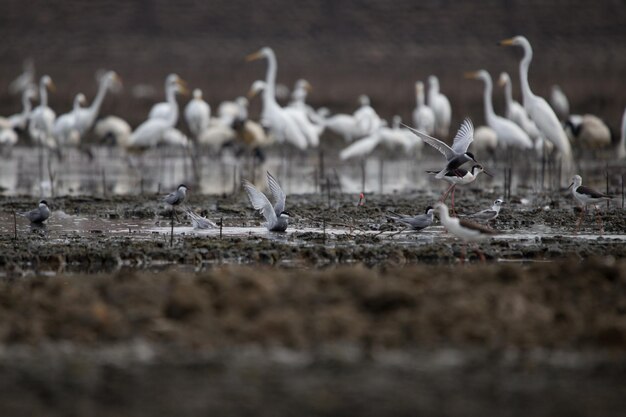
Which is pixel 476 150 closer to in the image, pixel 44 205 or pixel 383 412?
pixel 44 205

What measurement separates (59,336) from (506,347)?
304cm

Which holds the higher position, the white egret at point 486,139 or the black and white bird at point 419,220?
the white egret at point 486,139

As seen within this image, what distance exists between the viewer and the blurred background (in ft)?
191

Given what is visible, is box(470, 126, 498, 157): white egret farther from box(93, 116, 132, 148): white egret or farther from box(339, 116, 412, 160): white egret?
box(93, 116, 132, 148): white egret

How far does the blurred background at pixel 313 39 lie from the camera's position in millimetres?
58219

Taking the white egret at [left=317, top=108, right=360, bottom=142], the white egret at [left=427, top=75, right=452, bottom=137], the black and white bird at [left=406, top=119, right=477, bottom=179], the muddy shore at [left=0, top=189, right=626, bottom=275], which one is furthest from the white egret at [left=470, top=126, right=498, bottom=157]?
the black and white bird at [left=406, top=119, right=477, bottom=179]

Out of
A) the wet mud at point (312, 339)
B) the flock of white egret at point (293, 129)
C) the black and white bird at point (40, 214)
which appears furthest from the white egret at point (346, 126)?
the wet mud at point (312, 339)

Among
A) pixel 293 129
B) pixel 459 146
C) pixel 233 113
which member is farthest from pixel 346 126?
pixel 459 146

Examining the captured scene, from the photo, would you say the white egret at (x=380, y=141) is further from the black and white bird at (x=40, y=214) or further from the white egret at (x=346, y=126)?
the black and white bird at (x=40, y=214)

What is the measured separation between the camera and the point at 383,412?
5992mm

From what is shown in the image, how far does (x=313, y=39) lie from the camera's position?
63594 mm

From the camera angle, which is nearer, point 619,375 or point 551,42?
point 619,375

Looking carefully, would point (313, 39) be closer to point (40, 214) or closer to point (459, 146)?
point (459, 146)

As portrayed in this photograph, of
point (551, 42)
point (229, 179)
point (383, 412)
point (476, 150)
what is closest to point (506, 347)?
point (383, 412)
